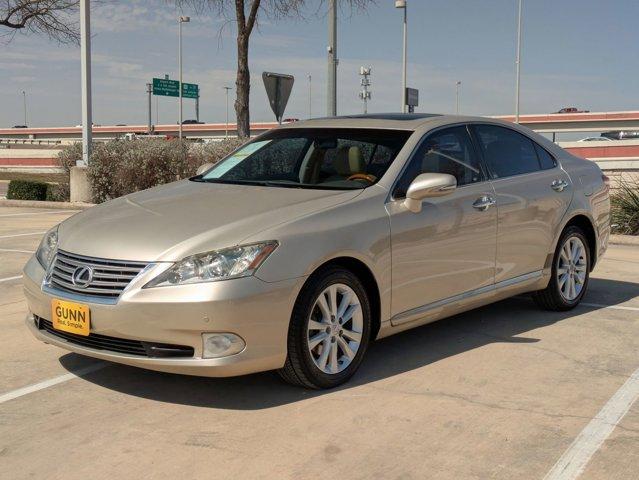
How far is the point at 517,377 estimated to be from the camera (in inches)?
194

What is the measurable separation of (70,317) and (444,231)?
239cm

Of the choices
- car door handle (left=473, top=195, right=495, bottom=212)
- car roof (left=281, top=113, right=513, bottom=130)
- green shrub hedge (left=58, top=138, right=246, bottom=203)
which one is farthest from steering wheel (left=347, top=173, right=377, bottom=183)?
green shrub hedge (left=58, top=138, right=246, bottom=203)

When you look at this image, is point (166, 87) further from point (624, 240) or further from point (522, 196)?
point (522, 196)

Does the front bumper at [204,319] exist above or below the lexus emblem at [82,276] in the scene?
below

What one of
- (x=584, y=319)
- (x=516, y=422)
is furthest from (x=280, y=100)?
(x=516, y=422)

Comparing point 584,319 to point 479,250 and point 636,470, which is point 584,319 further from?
point 636,470

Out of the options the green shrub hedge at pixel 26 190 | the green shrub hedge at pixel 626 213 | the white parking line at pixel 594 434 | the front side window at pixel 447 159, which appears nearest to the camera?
the white parking line at pixel 594 434

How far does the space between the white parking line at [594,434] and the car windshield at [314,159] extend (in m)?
1.92

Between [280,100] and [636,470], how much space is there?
950cm

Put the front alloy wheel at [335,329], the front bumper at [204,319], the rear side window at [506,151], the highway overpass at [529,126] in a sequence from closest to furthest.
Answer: the front bumper at [204,319] → the front alloy wheel at [335,329] → the rear side window at [506,151] → the highway overpass at [529,126]

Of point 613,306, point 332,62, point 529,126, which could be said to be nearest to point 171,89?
point 529,126

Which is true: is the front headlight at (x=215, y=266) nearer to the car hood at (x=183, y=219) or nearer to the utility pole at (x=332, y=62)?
the car hood at (x=183, y=219)

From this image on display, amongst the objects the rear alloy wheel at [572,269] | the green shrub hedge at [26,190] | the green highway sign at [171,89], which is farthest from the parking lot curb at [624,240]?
the green highway sign at [171,89]

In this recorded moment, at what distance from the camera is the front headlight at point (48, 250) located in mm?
4766
